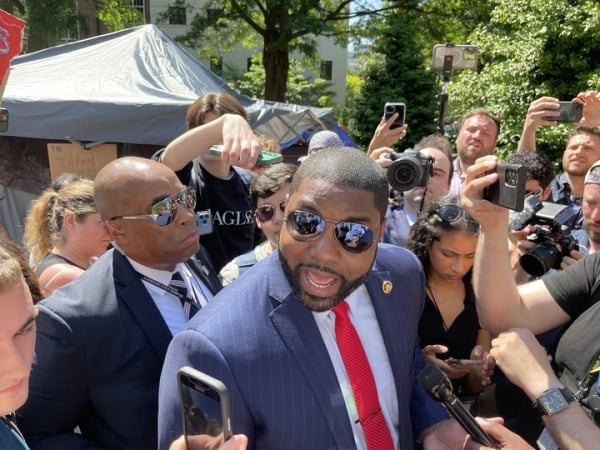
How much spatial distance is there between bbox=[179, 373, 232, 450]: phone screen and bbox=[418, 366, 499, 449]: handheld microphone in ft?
2.17

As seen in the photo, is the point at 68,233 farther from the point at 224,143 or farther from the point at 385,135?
the point at 385,135

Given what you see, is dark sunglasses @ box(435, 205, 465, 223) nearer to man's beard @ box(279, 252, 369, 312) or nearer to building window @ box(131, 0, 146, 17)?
man's beard @ box(279, 252, 369, 312)

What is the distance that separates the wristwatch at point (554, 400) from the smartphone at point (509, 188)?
0.62m

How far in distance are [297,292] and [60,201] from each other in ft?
7.00

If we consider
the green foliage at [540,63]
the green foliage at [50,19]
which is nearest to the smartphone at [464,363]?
the green foliage at [540,63]

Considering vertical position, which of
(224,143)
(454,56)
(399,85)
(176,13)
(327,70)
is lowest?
(224,143)

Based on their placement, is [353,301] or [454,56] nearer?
[353,301]

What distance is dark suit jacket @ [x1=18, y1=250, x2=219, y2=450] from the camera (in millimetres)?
1734

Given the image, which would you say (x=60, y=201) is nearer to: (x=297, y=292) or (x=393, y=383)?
(x=297, y=292)

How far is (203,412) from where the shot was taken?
1.26 m

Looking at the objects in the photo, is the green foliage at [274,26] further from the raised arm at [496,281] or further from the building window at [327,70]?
the building window at [327,70]

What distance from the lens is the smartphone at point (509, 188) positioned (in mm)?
1770

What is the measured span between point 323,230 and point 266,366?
43 centimetres

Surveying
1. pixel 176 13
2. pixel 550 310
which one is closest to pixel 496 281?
pixel 550 310
